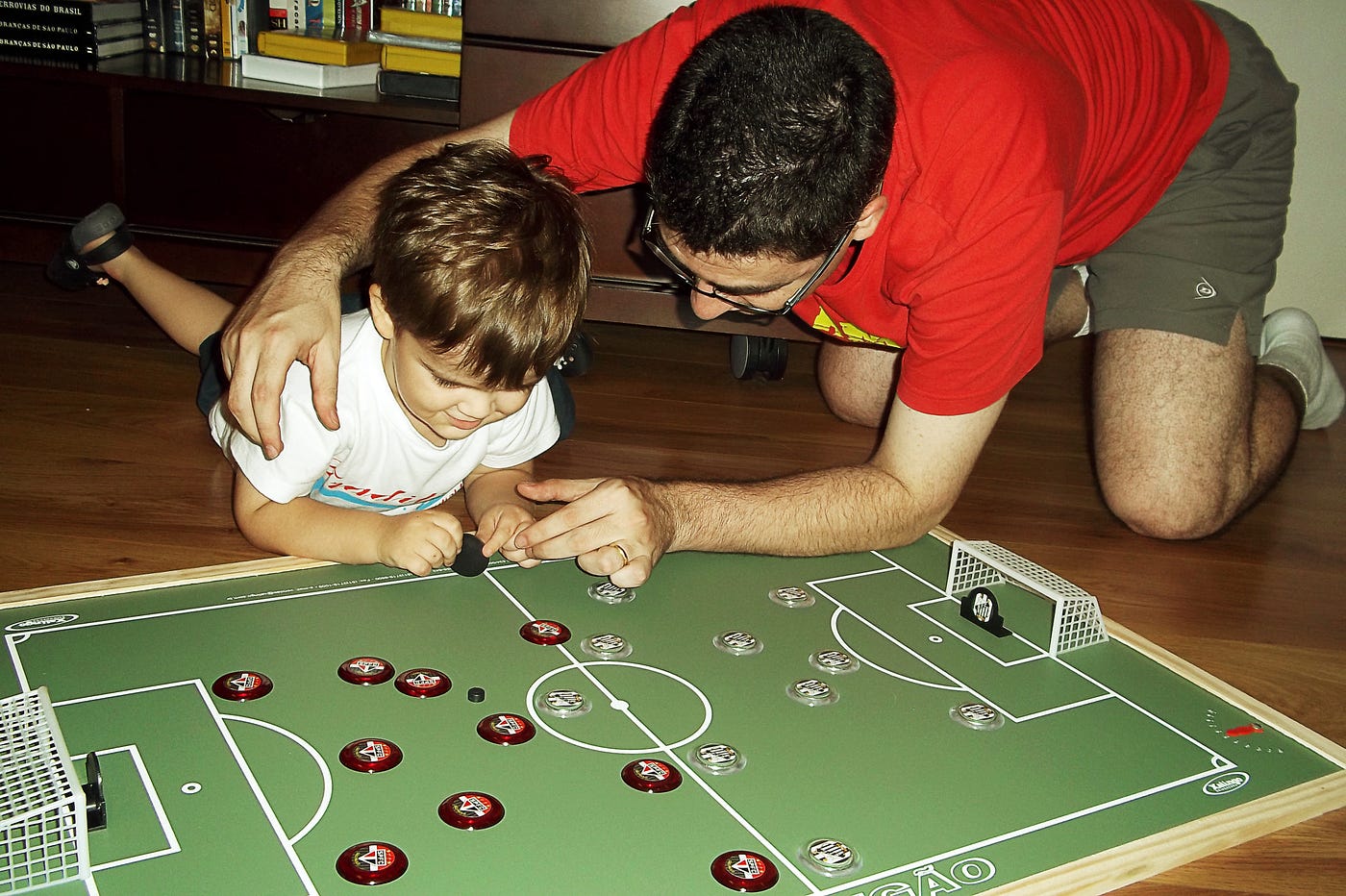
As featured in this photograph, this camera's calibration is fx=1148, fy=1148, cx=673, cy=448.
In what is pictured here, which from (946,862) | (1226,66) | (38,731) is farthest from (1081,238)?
(38,731)

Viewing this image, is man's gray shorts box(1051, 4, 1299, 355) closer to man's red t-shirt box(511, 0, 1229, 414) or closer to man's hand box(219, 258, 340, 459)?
man's red t-shirt box(511, 0, 1229, 414)

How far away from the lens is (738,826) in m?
0.83

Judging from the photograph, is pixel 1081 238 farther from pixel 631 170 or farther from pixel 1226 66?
pixel 631 170

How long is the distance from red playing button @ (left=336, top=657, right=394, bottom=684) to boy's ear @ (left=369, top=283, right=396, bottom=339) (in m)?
0.35

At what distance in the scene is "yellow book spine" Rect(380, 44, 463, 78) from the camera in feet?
6.98

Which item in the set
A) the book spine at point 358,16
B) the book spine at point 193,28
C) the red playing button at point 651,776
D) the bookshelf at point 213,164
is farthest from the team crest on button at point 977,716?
the book spine at point 193,28

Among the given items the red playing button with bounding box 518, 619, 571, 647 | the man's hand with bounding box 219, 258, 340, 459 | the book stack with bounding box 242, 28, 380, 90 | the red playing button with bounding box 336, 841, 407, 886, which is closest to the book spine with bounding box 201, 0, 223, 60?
the book stack with bounding box 242, 28, 380, 90

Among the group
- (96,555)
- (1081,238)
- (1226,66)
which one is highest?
(1226,66)

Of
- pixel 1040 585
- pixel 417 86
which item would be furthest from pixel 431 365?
pixel 417 86

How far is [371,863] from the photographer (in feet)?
2.41

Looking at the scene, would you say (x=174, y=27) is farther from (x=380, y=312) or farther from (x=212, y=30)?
(x=380, y=312)

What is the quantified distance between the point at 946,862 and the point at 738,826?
152 mm

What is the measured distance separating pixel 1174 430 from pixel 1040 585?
0.57 meters

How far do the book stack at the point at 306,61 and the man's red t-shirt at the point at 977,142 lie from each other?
844 millimetres
